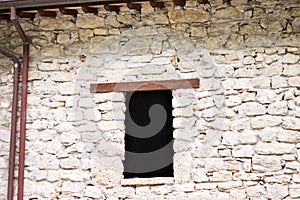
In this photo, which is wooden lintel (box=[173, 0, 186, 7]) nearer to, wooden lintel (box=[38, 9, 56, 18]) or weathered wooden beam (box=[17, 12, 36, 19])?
wooden lintel (box=[38, 9, 56, 18])

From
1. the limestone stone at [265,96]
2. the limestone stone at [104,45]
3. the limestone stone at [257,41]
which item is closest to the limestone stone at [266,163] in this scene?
the limestone stone at [265,96]

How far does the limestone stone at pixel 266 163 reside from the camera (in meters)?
4.96

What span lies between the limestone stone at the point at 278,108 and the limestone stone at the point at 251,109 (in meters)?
0.08

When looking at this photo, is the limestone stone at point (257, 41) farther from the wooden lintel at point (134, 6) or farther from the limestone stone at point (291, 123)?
the wooden lintel at point (134, 6)

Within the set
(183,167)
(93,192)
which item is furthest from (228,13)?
(93,192)

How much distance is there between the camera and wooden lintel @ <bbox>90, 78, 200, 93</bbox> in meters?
5.32

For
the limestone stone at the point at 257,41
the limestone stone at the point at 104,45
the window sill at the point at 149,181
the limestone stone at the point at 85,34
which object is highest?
the limestone stone at the point at 85,34

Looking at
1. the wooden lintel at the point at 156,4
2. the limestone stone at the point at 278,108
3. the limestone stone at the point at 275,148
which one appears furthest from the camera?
the wooden lintel at the point at 156,4

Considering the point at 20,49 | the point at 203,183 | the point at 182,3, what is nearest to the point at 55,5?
the point at 20,49

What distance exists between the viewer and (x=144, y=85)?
5.40 m

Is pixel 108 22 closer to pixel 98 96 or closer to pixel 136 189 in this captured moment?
pixel 98 96

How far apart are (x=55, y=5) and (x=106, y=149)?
189 centimetres

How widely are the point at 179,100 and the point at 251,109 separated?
2.86 ft

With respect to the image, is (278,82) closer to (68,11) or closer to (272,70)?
(272,70)
